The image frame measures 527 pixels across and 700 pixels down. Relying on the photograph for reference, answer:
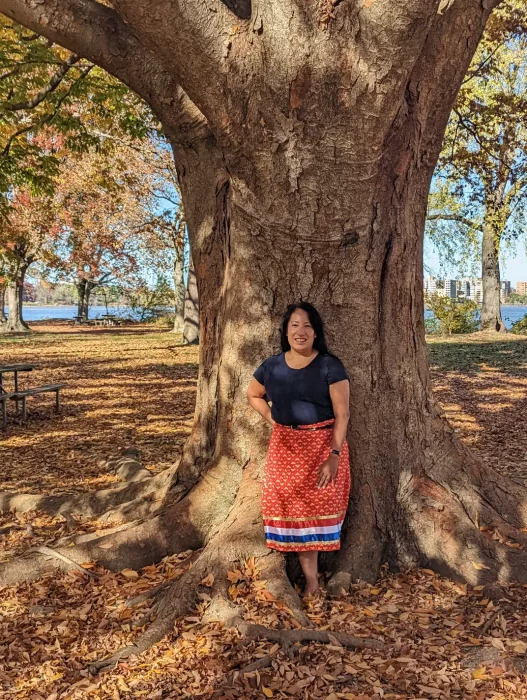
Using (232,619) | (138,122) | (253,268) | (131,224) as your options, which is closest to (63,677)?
(232,619)

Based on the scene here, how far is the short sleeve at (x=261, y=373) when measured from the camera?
4160 millimetres

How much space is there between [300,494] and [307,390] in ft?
2.08

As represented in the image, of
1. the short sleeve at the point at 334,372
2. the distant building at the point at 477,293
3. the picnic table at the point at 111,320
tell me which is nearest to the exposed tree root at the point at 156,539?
the short sleeve at the point at 334,372

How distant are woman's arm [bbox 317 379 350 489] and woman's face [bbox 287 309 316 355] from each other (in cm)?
29

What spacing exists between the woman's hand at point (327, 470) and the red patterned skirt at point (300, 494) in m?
0.04

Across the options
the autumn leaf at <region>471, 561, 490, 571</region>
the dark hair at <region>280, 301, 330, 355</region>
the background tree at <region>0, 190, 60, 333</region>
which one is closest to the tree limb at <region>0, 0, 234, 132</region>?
the dark hair at <region>280, 301, 330, 355</region>

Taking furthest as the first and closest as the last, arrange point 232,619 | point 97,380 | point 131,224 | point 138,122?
point 131,224, point 97,380, point 138,122, point 232,619

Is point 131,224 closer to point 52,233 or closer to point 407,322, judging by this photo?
point 52,233

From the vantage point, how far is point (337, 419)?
395cm

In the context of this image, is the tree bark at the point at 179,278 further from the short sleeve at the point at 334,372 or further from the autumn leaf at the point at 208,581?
the autumn leaf at the point at 208,581

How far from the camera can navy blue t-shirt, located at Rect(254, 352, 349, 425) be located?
13.1 ft

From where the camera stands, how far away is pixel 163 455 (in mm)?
8258

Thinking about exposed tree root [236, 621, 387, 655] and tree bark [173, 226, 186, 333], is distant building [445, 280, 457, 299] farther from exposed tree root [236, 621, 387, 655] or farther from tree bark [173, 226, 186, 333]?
exposed tree root [236, 621, 387, 655]

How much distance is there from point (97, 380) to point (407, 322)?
11.4 meters
